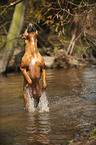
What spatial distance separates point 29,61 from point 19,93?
3.17 metres

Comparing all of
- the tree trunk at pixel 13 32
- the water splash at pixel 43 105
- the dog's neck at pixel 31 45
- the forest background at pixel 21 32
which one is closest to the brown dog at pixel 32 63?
the dog's neck at pixel 31 45

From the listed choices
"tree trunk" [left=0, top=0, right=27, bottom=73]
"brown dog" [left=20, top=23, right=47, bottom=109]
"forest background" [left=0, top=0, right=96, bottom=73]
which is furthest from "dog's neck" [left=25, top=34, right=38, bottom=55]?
"tree trunk" [left=0, top=0, right=27, bottom=73]

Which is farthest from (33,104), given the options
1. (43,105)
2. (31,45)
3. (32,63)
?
(31,45)

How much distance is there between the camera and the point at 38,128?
16.0ft

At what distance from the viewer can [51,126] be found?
4.95 meters

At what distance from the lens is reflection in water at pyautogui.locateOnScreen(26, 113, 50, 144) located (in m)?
4.20

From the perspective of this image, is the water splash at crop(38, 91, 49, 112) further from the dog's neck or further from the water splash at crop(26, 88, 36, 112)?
the dog's neck

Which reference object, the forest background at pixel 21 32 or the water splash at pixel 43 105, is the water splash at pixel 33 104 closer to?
the water splash at pixel 43 105

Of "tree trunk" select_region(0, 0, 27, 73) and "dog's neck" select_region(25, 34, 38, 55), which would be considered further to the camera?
"tree trunk" select_region(0, 0, 27, 73)

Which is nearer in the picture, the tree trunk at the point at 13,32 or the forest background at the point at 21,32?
the forest background at the point at 21,32

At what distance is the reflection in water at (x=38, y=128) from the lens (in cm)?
420

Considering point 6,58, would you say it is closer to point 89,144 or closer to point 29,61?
point 29,61

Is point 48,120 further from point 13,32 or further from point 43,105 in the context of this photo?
point 13,32

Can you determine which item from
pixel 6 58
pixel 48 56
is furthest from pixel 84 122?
pixel 48 56
